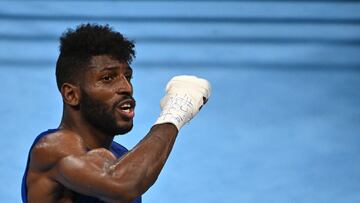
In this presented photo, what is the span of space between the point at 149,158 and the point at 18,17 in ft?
14.1

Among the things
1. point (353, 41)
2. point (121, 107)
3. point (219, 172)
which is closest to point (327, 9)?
point (353, 41)

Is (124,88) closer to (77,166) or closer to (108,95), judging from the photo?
(108,95)

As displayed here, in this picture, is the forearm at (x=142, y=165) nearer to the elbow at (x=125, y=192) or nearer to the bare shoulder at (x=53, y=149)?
the elbow at (x=125, y=192)

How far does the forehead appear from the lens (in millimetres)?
3092

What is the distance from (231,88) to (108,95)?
2999 millimetres

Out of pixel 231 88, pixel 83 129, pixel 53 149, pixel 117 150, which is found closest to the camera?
pixel 53 149

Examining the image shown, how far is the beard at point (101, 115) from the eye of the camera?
121 inches

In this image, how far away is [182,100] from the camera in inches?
125

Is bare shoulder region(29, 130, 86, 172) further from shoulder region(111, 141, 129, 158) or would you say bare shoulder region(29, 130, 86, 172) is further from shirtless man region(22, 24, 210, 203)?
shoulder region(111, 141, 129, 158)

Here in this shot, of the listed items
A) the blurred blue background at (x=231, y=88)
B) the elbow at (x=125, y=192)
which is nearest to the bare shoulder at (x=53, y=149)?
the elbow at (x=125, y=192)

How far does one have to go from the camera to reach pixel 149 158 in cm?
289

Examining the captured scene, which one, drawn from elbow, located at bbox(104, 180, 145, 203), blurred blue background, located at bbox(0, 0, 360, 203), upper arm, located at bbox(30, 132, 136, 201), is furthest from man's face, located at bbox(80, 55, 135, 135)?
blurred blue background, located at bbox(0, 0, 360, 203)

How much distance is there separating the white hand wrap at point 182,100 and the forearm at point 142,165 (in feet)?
0.44

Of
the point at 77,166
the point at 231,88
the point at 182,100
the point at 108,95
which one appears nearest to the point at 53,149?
the point at 77,166
